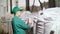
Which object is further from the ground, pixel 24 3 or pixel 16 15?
pixel 24 3

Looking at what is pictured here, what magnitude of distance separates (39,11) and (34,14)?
4.2 inches

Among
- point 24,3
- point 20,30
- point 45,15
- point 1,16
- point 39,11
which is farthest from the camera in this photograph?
point 1,16

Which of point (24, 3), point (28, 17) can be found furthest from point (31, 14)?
point (24, 3)

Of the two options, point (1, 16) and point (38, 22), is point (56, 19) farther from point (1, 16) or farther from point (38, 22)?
point (1, 16)

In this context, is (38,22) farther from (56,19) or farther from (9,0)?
(9,0)

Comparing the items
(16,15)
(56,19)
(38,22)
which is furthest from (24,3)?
→ (56,19)

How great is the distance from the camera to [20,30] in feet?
8.80

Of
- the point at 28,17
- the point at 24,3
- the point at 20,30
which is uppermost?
the point at 24,3

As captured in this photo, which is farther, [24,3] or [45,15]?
[24,3]

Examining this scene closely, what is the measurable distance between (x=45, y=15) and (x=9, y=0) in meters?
1.02

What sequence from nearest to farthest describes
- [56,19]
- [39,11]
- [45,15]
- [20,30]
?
[56,19]
[45,15]
[20,30]
[39,11]

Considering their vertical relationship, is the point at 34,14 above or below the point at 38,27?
above

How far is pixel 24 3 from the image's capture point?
3141 millimetres

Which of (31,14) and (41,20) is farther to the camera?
(31,14)
